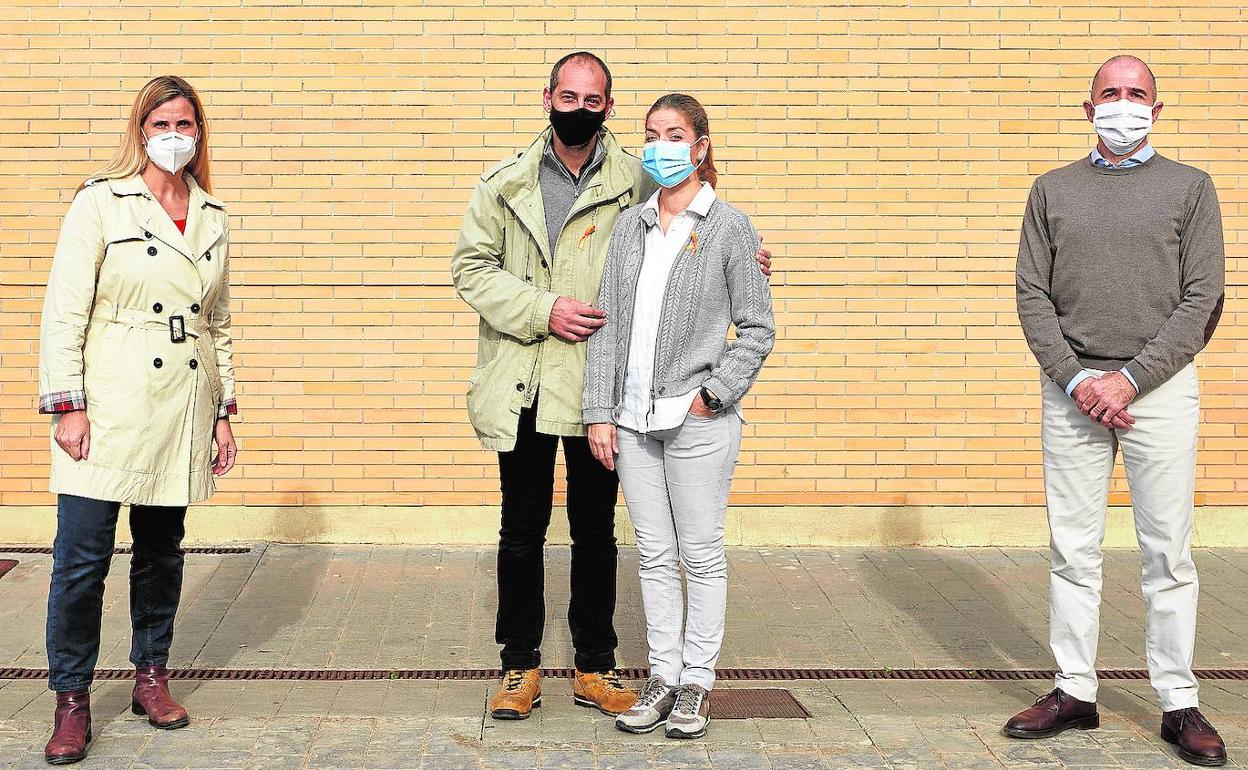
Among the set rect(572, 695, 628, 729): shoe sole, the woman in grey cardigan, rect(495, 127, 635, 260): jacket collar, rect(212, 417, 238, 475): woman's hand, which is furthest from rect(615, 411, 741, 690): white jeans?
rect(212, 417, 238, 475): woman's hand

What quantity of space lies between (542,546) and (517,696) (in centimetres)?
51

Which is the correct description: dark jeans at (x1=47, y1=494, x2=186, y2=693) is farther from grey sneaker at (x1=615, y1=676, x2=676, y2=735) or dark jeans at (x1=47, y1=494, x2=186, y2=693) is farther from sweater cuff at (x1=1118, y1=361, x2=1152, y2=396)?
sweater cuff at (x1=1118, y1=361, x2=1152, y2=396)

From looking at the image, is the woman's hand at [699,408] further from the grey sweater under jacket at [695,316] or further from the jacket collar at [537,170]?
the jacket collar at [537,170]

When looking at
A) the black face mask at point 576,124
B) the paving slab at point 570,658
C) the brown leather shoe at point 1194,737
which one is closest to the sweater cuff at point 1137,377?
the brown leather shoe at point 1194,737

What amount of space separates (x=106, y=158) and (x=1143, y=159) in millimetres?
5274

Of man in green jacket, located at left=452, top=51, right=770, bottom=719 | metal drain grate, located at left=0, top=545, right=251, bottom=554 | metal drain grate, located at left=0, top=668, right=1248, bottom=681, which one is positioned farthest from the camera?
metal drain grate, located at left=0, top=545, right=251, bottom=554

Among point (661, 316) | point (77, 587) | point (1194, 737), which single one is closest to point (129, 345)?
point (77, 587)

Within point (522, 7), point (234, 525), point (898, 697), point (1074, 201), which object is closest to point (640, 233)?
point (1074, 201)

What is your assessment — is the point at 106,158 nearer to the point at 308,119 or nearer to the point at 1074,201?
the point at 308,119

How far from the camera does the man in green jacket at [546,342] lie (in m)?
4.88

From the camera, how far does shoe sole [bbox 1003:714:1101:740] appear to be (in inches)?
188

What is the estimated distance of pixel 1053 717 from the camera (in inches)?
189

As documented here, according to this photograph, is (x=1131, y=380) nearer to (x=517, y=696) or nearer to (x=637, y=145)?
(x=517, y=696)

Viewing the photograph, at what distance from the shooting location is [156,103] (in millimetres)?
4762
